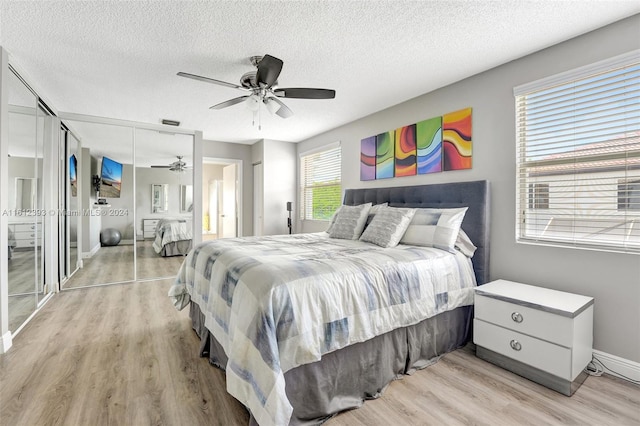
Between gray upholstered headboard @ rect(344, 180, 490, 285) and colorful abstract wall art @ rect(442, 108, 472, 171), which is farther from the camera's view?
colorful abstract wall art @ rect(442, 108, 472, 171)

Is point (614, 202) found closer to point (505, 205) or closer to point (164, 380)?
point (505, 205)

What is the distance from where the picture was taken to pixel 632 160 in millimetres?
2027

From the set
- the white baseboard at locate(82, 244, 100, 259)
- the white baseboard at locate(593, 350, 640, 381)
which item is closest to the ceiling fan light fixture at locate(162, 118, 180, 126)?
the white baseboard at locate(82, 244, 100, 259)

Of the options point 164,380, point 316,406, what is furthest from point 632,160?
point 164,380

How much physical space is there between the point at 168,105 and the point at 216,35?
6.33 ft

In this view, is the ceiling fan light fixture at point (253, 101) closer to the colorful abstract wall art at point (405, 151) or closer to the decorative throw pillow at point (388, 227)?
the decorative throw pillow at point (388, 227)

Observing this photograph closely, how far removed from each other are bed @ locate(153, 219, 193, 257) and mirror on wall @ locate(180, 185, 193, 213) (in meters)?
0.19

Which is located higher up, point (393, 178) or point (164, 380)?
point (393, 178)

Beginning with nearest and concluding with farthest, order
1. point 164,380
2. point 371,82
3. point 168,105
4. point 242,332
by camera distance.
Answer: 1. point 242,332
2. point 164,380
3. point 371,82
4. point 168,105

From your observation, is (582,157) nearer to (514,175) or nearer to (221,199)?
(514,175)

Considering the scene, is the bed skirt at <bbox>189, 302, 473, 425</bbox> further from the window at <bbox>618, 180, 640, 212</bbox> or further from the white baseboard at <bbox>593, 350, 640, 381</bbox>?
the window at <bbox>618, 180, 640, 212</bbox>

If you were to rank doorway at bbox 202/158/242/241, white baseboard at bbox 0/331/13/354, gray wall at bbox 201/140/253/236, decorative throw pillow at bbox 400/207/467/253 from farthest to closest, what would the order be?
doorway at bbox 202/158/242/241, gray wall at bbox 201/140/253/236, decorative throw pillow at bbox 400/207/467/253, white baseboard at bbox 0/331/13/354

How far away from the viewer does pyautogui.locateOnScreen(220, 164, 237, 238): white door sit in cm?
657

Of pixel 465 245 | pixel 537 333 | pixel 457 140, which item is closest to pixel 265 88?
pixel 457 140
